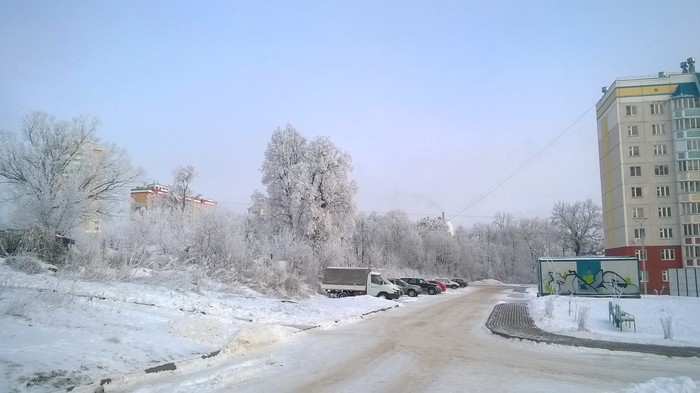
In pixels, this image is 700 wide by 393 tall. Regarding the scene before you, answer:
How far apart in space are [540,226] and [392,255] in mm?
49665

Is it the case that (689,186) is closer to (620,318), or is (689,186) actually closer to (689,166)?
(689,166)

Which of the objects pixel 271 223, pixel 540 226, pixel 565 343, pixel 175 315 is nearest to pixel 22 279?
pixel 175 315

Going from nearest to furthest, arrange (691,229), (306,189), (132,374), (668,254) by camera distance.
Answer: (132,374)
(306,189)
(691,229)
(668,254)

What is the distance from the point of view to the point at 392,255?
287 feet

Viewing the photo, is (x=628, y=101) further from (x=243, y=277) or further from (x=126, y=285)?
(x=126, y=285)

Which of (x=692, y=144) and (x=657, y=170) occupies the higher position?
(x=692, y=144)

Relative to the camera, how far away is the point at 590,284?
39.2m

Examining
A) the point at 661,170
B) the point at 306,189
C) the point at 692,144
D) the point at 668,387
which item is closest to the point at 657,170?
the point at 661,170

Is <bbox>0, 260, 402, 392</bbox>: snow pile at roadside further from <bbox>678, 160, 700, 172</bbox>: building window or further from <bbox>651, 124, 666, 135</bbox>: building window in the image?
<bbox>651, 124, 666, 135</bbox>: building window

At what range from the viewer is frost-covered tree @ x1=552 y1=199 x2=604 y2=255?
95.4 metres

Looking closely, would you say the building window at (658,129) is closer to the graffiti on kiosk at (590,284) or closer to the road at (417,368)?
the graffiti on kiosk at (590,284)

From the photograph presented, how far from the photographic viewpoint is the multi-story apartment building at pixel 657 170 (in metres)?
65.4

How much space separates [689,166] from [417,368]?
69.8m

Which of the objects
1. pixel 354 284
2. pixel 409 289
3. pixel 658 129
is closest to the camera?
pixel 354 284
